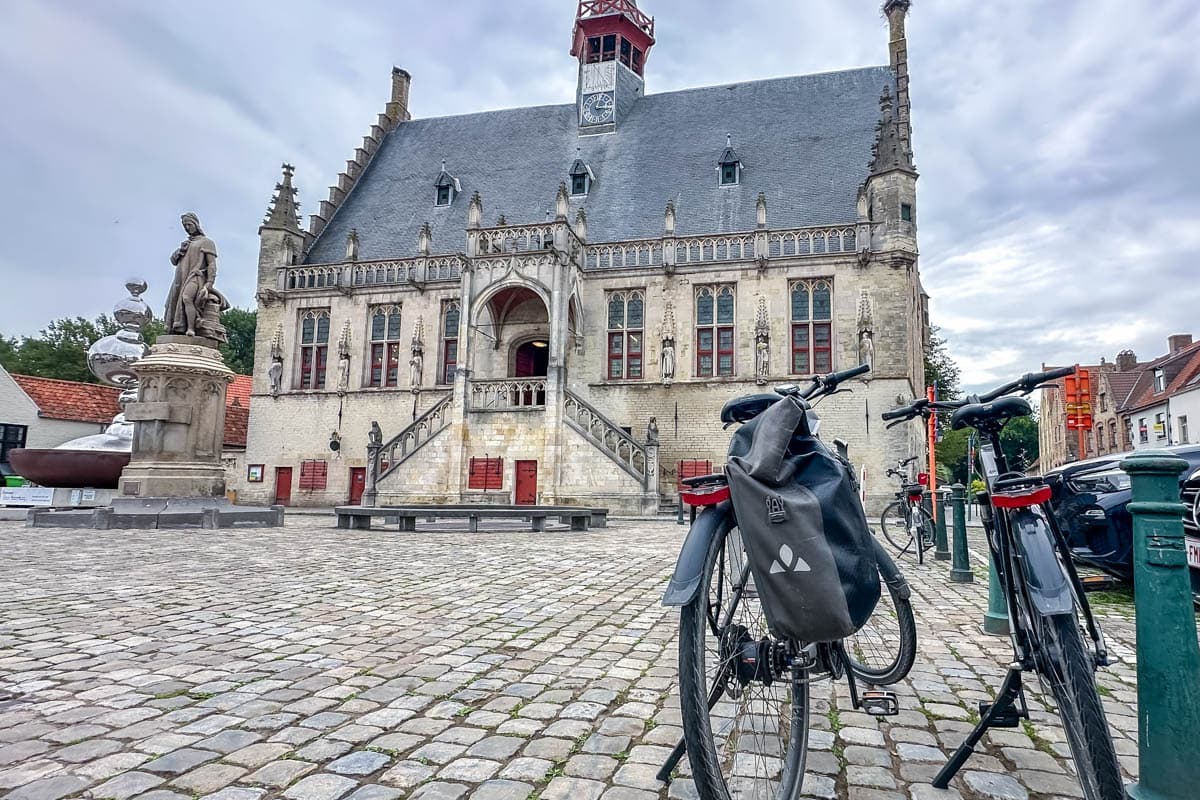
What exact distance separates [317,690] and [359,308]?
2381 cm

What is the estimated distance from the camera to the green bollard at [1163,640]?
1.96 meters

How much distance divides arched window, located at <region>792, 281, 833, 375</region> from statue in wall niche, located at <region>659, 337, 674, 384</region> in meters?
3.84

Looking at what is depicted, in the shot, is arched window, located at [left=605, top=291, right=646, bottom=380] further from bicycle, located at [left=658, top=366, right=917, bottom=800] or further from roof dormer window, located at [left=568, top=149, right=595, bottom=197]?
bicycle, located at [left=658, top=366, right=917, bottom=800]

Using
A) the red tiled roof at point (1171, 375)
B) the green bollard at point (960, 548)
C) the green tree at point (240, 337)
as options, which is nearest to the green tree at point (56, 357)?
the green tree at point (240, 337)

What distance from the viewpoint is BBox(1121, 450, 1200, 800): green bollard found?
1.96 meters

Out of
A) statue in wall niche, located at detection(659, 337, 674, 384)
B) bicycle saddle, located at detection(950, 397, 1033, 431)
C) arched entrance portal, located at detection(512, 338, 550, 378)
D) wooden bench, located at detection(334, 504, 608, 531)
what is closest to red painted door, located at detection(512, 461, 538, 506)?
arched entrance portal, located at detection(512, 338, 550, 378)

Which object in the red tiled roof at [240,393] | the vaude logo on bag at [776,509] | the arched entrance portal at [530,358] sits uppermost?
the arched entrance portal at [530,358]

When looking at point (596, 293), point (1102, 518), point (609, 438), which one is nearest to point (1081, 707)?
point (1102, 518)

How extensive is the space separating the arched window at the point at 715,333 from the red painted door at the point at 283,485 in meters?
15.4

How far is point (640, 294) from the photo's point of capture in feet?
75.4

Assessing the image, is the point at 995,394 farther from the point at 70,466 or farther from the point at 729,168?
the point at 729,168

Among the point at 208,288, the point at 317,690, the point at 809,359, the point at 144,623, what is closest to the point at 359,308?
the point at 208,288

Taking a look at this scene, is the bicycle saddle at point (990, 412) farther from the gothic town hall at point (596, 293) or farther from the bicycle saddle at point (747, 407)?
the gothic town hall at point (596, 293)

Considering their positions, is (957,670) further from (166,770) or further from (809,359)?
(809,359)
